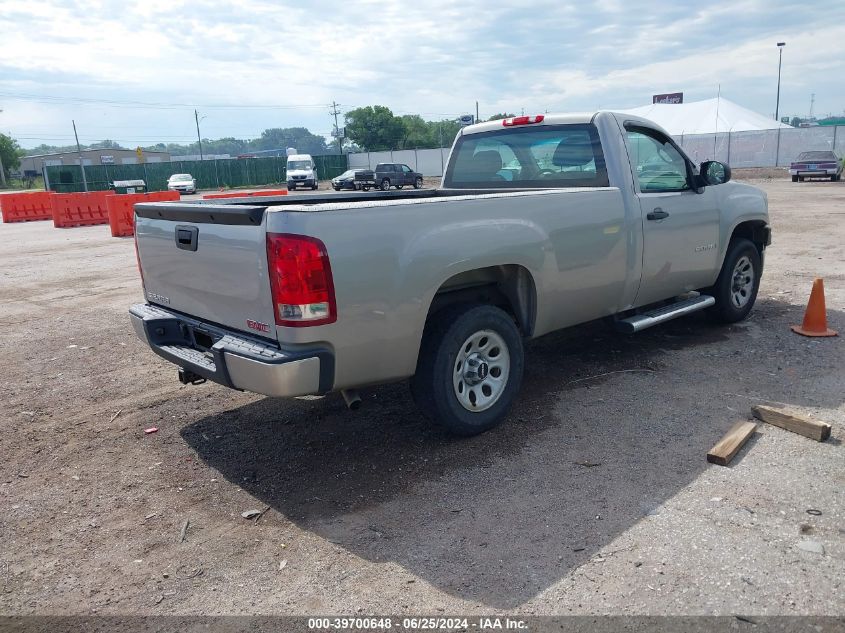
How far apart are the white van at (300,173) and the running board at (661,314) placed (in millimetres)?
39940

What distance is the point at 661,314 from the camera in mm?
5539

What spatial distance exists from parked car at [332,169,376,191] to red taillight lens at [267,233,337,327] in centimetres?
3664

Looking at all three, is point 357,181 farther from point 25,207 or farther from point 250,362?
point 250,362

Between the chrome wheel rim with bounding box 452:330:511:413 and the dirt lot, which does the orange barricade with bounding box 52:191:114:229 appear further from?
the chrome wheel rim with bounding box 452:330:511:413

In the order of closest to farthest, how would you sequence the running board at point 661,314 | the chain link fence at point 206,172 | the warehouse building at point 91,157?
the running board at point 661,314 → the chain link fence at point 206,172 → the warehouse building at point 91,157

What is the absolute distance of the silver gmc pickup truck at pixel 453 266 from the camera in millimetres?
3420

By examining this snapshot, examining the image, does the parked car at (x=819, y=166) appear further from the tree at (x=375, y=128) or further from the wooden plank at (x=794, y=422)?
the tree at (x=375, y=128)

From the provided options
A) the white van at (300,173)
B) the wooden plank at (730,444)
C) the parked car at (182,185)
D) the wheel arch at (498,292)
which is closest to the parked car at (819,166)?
the white van at (300,173)

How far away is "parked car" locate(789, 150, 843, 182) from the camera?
31.5 m

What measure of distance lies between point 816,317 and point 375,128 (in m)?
87.7

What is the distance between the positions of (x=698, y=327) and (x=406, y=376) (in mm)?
4082

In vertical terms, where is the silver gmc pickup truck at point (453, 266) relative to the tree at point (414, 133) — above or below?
below

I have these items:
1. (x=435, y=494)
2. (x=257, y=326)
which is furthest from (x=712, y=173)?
(x=257, y=326)

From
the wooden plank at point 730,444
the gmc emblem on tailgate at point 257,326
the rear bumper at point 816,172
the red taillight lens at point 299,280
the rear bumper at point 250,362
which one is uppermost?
the red taillight lens at point 299,280
